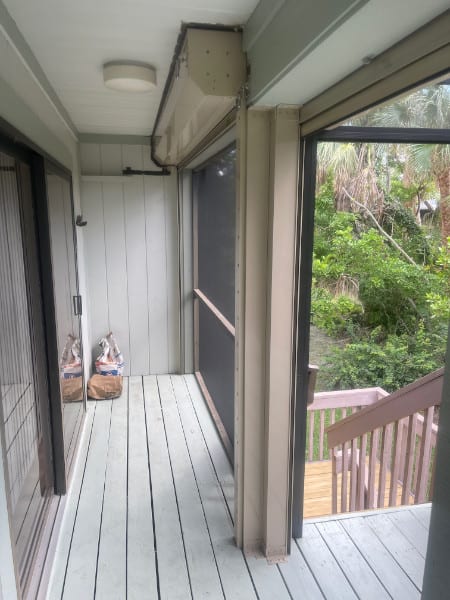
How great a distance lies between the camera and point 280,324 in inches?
67.7

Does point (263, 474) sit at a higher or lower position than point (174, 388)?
higher

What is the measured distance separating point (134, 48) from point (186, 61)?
1.15ft

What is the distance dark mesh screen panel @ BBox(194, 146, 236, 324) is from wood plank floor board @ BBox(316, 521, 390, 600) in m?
1.29

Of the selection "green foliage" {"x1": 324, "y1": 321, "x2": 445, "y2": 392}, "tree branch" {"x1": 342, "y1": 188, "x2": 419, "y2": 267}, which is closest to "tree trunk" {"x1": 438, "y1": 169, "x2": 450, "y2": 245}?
"tree branch" {"x1": 342, "y1": 188, "x2": 419, "y2": 267}

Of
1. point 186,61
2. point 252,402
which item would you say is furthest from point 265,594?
point 186,61

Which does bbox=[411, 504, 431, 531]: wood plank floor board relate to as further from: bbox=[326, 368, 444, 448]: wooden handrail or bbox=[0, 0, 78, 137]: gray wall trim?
bbox=[0, 0, 78, 137]: gray wall trim

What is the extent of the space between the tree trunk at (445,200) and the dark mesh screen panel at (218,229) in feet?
12.2

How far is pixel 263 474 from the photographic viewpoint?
6.19ft

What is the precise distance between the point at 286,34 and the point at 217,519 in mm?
2141

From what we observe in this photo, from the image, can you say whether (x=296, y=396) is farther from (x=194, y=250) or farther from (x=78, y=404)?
(x=194, y=250)

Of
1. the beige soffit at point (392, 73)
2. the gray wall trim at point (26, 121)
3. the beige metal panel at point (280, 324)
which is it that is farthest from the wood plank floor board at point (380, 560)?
the gray wall trim at point (26, 121)

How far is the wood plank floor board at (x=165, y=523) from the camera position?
177 cm

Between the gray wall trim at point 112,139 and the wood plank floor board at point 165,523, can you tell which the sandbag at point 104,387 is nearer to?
the wood plank floor board at point 165,523

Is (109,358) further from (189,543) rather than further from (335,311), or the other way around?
(335,311)
